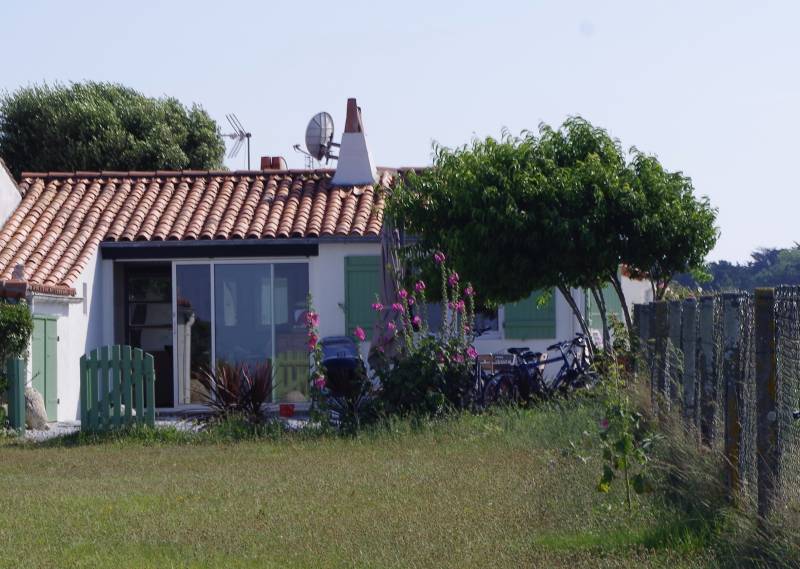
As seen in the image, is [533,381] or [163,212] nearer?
[533,381]

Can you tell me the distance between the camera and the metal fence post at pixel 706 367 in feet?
25.3

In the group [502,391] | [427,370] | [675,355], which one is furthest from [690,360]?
[502,391]

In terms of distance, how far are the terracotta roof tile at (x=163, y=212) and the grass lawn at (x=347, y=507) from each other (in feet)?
22.7

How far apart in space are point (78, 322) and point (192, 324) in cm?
178

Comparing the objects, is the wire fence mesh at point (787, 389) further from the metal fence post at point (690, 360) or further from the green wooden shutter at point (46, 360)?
the green wooden shutter at point (46, 360)

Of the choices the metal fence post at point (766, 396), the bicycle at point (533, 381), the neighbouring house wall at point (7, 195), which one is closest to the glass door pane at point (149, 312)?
the neighbouring house wall at point (7, 195)

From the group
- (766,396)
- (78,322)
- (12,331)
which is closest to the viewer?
(766,396)

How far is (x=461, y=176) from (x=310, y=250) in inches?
114

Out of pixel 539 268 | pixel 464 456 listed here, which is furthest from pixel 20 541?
pixel 539 268

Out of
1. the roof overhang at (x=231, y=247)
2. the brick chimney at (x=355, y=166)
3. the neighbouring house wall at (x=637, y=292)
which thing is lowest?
the neighbouring house wall at (x=637, y=292)

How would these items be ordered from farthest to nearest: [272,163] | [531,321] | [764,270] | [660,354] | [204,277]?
[764,270] < [272,163] < [531,321] < [204,277] < [660,354]

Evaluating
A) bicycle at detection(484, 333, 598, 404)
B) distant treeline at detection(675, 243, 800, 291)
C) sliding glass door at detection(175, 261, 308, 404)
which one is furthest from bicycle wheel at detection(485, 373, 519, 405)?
distant treeline at detection(675, 243, 800, 291)

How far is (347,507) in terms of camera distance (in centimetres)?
896

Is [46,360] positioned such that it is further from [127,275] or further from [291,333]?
[291,333]
